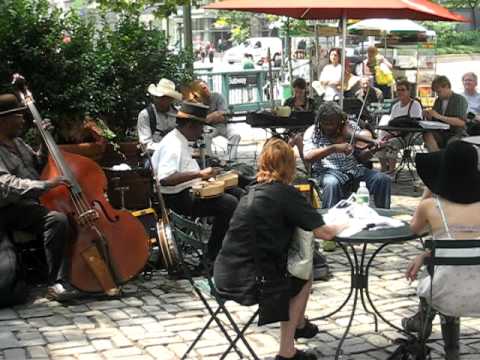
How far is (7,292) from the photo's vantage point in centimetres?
536

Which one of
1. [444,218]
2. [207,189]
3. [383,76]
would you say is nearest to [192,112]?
[207,189]

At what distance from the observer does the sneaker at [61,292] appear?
A: 5.56 metres

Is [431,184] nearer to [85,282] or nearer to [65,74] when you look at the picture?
[85,282]


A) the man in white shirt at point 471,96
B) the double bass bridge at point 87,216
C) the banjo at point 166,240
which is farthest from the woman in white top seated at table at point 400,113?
the double bass bridge at point 87,216

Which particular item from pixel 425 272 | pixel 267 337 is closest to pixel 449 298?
pixel 425 272

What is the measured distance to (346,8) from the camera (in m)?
7.97

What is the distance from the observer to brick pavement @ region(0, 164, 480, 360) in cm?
464

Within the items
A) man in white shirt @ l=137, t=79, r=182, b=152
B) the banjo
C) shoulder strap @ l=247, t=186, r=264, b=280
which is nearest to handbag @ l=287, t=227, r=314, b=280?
shoulder strap @ l=247, t=186, r=264, b=280

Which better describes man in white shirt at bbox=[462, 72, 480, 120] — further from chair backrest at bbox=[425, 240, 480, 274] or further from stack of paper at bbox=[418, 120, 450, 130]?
chair backrest at bbox=[425, 240, 480, 274]

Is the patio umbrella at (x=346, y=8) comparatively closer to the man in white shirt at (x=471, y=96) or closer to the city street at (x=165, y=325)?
the man in white shirt at (x=471, y=96)

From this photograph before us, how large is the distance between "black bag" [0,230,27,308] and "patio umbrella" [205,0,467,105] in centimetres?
346

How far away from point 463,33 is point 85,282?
40.0 m

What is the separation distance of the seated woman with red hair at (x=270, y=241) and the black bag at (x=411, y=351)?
0.57 metres

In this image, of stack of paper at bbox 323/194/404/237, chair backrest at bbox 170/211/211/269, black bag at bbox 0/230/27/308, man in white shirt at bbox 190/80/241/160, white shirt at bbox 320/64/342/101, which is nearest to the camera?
chair backrest at bbox 170/211/211/269
